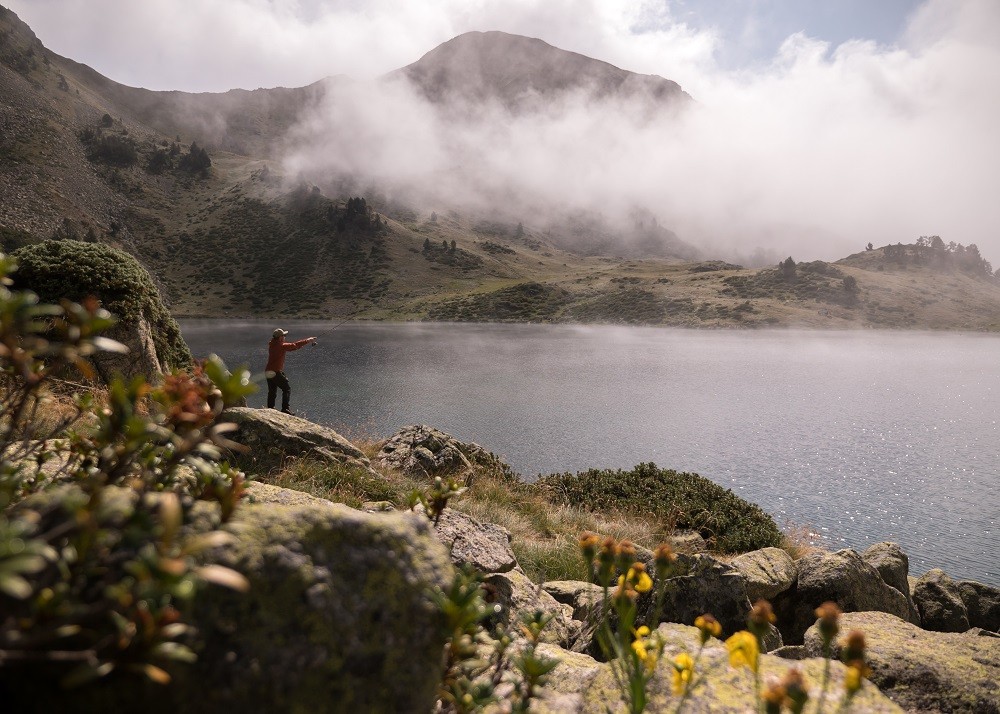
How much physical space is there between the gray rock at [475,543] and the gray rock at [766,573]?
342cm

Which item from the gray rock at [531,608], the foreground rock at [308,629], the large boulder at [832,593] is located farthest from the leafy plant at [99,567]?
the large boulder at [832,593]

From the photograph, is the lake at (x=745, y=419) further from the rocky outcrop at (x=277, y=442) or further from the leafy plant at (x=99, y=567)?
the leafy plant at (x=99, y=567)

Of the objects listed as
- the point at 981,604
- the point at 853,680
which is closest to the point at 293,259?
the point at 981,604

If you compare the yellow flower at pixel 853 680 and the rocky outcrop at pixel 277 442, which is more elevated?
the yellow flower at pixel 853 680

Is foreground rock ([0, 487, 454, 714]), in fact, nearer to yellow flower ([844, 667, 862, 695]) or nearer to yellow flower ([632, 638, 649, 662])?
yellow flower ([632, 638, 649, 662])

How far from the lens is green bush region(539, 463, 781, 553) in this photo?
39.8 ft

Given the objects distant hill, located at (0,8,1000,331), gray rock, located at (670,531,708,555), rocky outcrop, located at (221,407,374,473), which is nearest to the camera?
rocky outcrop, located at (221,407,374,473)

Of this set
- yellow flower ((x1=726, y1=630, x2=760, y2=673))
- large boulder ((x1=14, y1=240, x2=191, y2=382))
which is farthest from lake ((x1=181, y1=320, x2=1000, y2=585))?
yellow flower ((x1=726, y1=630, x2=760, y2=673))

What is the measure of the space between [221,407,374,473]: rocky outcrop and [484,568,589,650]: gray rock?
5.27m

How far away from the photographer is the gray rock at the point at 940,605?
8680mm

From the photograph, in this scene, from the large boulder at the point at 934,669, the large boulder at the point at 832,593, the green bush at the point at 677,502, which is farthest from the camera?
the green bush at the point at 677,502

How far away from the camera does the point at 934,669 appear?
4578 millimetres

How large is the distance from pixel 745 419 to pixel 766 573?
23.7m

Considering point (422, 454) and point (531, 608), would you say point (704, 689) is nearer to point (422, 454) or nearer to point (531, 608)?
point (531, 608)
